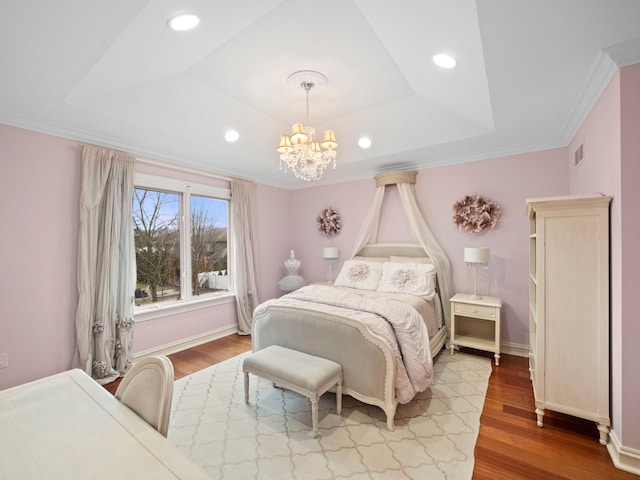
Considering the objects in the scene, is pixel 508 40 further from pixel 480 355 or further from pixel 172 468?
pixel 480 355

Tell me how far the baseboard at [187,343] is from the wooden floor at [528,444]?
2.03ft

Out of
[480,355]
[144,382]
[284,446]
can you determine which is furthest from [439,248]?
[144,382]

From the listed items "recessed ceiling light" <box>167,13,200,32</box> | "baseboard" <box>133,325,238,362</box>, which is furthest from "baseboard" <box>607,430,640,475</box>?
"baseboard" <box>133,325,238,362</box>

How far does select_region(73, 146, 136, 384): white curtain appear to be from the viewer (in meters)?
2.90

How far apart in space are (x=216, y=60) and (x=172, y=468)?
2834mm

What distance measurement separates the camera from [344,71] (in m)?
2.70

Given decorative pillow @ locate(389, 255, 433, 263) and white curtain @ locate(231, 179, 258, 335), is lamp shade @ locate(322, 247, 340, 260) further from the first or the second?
white curtain @ locate(231, 179, 258, 335)

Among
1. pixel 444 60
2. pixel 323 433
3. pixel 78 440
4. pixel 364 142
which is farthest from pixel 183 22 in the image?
pixel 323 433

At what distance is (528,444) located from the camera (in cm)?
203

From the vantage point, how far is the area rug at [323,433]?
1.85 metres

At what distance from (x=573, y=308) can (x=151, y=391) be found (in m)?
2.65

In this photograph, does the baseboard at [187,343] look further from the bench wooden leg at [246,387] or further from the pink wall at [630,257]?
the pink wall at [630,257]

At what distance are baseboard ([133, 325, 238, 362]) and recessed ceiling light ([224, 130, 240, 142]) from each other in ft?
8.65

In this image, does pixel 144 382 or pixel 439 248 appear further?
pixel 439 248
